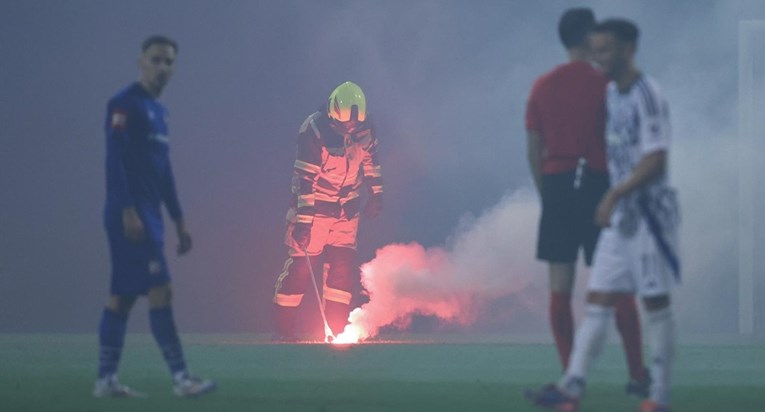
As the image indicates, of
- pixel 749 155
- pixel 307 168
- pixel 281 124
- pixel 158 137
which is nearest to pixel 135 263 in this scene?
pixel 158 137

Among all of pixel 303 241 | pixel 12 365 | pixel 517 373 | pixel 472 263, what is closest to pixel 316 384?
pixel 517 373

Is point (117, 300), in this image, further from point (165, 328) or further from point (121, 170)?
point (121, 170)

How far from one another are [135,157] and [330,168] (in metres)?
5.42

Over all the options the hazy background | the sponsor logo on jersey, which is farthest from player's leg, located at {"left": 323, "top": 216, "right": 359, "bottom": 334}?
the sponsor logo on jersey

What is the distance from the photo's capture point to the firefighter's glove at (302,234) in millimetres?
10344

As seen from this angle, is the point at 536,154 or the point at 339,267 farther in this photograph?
the point at 339,267

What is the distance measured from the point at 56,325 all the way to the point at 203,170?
191cm

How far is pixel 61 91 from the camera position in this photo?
11016mm

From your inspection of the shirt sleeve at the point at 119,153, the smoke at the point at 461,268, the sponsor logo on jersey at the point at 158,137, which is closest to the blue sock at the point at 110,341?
the shirt sleeve at the point at 119,153

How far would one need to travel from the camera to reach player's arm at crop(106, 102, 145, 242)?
485cm

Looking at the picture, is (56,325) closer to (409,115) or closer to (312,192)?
(312,192)

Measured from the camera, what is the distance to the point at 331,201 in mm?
10445

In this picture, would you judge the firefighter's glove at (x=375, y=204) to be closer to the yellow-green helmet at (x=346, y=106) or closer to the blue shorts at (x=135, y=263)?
the yellow-green helmet at (x=346, y=106)

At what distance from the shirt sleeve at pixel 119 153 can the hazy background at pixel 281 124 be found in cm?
612
